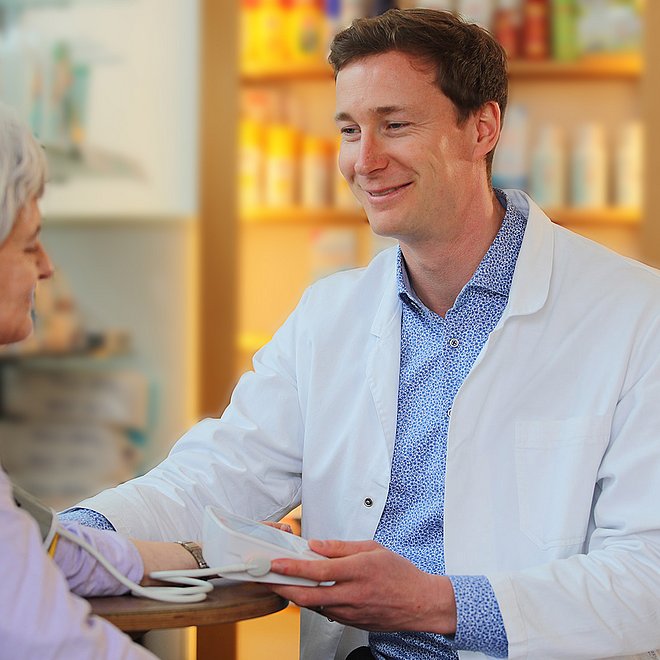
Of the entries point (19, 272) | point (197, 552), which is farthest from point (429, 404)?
point (19, 272)

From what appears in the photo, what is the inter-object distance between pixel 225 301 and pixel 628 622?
2261mm

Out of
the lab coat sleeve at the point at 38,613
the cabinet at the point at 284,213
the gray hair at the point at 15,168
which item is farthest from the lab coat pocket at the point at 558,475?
the cabinet at the point at 284,213

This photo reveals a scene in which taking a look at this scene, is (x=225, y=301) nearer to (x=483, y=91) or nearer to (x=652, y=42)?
(x=652, y=42)

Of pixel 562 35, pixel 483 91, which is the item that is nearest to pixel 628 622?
pixel 483 91

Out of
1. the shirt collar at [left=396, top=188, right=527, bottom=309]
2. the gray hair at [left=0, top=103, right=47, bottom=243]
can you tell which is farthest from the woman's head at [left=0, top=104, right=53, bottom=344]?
the shirt collar at [left=396, top=188, right=527, bottom=309]

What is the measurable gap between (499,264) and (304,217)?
1.99m

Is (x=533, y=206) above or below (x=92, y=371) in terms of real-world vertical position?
above

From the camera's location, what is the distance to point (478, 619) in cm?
132

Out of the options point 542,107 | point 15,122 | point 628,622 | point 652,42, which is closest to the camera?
point 15,122

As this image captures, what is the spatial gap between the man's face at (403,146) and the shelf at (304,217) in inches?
69.8

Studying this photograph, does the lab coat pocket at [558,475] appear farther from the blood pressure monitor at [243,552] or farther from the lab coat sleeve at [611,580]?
the blood pressure monitor at [243,552]

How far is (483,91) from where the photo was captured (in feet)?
5.67

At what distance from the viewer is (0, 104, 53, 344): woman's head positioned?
3.35 feet

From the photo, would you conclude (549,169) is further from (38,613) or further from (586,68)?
(38,613)
